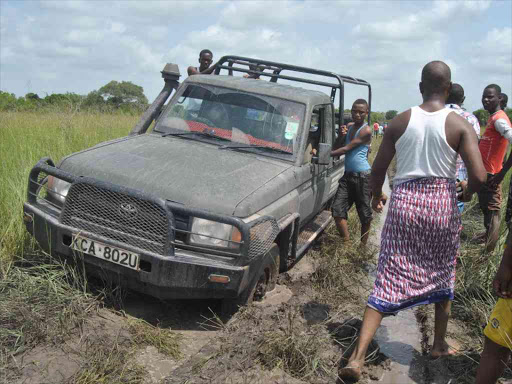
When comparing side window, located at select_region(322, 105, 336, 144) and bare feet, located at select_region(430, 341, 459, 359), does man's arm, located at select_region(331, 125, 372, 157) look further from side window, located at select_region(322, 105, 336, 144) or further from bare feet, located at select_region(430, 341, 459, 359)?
bare feet, located at select_region(430, 341, 459, 359)

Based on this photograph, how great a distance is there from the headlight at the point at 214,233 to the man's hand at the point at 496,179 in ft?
10.3

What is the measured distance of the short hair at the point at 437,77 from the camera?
3582 millimetres

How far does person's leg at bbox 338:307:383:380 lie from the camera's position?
3.44m

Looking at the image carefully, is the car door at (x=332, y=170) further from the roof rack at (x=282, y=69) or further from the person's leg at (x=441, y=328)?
the person's leg at (x=441, y=328)

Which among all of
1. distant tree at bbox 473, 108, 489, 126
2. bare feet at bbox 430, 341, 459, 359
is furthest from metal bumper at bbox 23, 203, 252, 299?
distant tree at bbox 473, 108, 489, 126

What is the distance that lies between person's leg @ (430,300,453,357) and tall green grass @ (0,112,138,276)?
3358 mm

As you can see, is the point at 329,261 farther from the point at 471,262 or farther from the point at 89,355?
the point at 89,355

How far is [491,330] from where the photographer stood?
3.01 m

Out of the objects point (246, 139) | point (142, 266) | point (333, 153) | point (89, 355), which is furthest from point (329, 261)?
point (89, 355)

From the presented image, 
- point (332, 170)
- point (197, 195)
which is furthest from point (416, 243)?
point (332, 170)

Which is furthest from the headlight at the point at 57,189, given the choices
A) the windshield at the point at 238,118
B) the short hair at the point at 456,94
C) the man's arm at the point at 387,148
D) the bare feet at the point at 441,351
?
the short hair at the point at 456,94

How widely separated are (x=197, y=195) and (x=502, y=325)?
7.06 feet

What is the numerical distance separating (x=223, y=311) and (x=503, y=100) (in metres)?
4.48

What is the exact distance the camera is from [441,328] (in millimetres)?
3980
